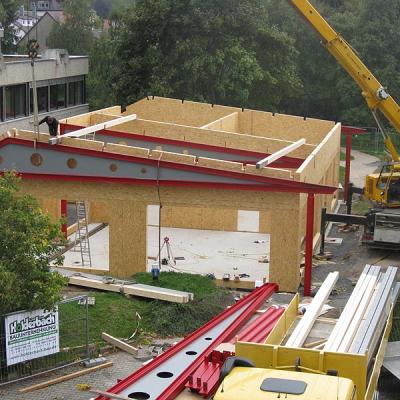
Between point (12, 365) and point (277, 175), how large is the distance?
9794mm

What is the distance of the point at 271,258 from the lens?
2273 cm

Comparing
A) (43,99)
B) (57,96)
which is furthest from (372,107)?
(57,96)

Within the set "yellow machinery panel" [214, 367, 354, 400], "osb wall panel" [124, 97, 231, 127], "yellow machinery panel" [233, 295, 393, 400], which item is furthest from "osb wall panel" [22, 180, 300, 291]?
"osb wall panel" [124, 97, 231, 127]

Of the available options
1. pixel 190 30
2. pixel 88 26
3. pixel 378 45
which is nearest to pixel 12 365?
pixel 190 30

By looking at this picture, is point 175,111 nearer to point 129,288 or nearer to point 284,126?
point 284,126

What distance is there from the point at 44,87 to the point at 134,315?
30.4 meters

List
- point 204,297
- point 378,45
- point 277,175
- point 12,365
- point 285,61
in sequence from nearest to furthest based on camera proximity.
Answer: point 12,365 → point 204,297 → point 277,175 → point 285,61 → point 378,45

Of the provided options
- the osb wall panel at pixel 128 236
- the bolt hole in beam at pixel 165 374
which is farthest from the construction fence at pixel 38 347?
the osb wall panel at pixel 128 236

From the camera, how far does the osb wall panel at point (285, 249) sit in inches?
885

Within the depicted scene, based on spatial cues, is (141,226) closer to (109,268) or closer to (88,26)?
(109,268)

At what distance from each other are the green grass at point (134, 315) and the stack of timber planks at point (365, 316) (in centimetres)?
465

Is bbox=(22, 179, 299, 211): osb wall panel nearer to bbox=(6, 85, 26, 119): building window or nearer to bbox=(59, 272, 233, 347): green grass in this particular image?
bbox=(59, 272, 233, 347): green grass

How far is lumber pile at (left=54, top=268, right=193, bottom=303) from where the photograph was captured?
2039 cm

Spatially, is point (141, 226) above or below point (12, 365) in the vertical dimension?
above
